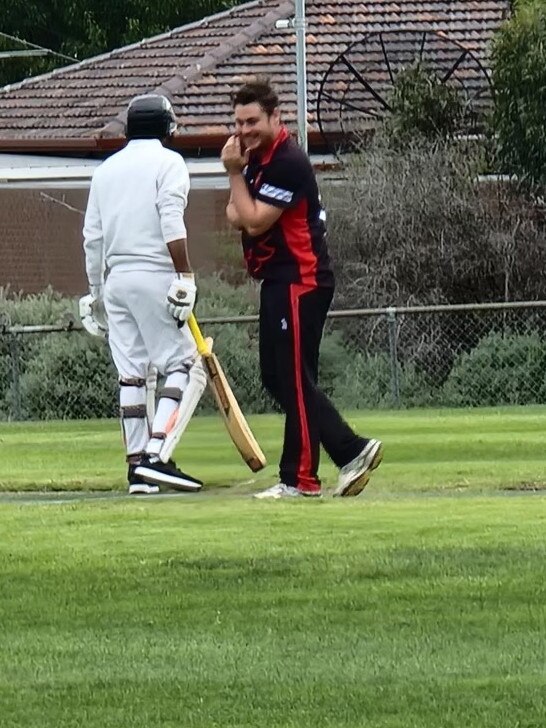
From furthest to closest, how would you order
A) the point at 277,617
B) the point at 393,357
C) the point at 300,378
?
the point at 393,357
the point at 300,378
the point at 277,617

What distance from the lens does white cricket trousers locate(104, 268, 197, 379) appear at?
32.7 ft

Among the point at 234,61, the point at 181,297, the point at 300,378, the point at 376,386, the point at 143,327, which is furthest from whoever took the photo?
the point at 234,61

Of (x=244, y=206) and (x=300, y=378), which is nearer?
(x=244, y=206)

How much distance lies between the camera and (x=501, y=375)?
1861 centimetres

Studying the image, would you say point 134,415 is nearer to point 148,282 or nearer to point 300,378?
point 148,282

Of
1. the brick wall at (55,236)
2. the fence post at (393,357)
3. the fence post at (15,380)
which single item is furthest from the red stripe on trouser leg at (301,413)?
the brick wall at (55,236)

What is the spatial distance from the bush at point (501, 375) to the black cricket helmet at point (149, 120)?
8.92m

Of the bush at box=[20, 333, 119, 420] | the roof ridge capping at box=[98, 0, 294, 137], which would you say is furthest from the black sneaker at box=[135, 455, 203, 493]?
the roof ridge capping at box=[98, 0, 294, 137]

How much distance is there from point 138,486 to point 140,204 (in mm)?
1491

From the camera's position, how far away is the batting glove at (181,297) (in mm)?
9711

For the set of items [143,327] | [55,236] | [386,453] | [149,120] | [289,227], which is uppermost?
[149,120]

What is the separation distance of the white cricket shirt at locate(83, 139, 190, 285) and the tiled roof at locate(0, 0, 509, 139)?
15235 millimetres

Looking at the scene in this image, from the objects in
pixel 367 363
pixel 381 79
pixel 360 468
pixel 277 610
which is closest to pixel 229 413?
pixel 360 468

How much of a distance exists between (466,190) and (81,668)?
1582cm
